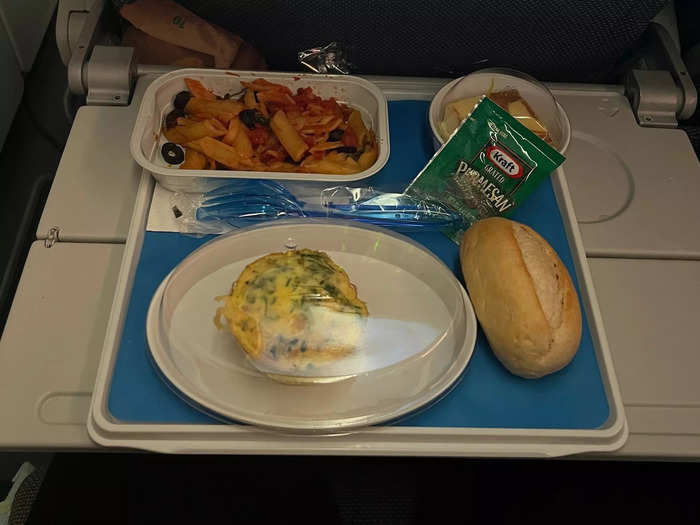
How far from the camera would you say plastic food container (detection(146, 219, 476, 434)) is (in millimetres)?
719

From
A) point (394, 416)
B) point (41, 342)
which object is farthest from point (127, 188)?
point (394, 416)

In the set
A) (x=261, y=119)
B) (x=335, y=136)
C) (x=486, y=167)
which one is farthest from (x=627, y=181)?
(x=261, y=119)

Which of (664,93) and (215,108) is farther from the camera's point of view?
(664,93)

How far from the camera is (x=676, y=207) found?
974mm

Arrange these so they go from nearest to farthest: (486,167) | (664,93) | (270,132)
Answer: (486,167), (270,132), (664,93)

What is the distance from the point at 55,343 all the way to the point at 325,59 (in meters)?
0.60

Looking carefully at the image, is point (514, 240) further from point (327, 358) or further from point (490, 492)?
point (490, 492)

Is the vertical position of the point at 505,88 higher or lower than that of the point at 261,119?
higher

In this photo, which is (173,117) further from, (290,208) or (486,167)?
(486,167)

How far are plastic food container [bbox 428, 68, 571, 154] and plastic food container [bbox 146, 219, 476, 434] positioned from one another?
0.24 meters

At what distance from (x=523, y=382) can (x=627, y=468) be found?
49 centimetres

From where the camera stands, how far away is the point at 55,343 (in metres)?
0.78

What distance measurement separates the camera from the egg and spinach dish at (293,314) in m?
0.72

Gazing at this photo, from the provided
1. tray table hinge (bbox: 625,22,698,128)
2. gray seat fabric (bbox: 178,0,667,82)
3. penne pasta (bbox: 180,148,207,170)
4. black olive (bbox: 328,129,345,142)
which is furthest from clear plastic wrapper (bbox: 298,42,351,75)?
tray table hinge (bbox: 625,22,698,128)
